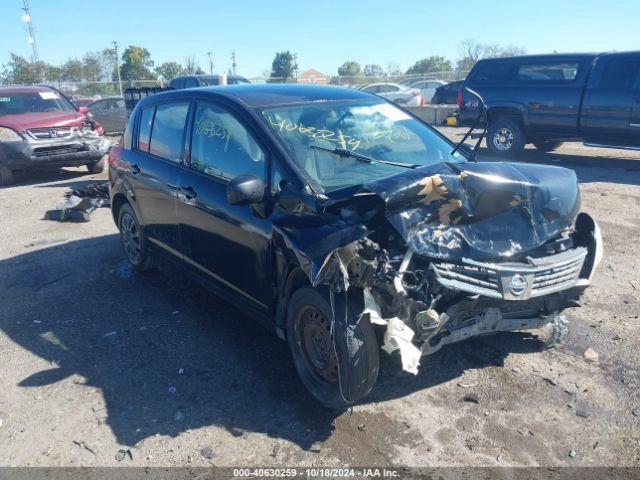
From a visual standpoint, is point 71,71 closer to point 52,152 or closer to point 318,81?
point 318,81

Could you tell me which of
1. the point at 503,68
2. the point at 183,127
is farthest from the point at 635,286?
the point at 503,68

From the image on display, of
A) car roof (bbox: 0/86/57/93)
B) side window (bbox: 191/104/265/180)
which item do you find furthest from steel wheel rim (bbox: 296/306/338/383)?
car roof (bbox: 0/86/57/93)

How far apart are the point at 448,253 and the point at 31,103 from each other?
11469 mm

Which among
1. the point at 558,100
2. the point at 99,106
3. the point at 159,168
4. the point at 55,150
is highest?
the point at 558,100

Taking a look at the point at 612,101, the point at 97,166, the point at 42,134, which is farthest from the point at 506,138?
the point at 42,134

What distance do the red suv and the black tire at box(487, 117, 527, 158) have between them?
834 centimetres

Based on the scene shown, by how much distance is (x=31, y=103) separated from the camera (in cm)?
1193

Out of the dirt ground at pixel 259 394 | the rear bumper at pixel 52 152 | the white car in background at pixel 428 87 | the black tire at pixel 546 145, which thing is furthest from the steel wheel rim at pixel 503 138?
the white car in background at pixel 428 87

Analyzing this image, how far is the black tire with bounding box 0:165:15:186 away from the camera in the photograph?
1118cm

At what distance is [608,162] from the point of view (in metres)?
11.8

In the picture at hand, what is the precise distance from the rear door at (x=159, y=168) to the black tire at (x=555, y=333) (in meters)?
3.08

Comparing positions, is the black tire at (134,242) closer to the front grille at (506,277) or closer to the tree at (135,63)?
the front grille at (506,277)

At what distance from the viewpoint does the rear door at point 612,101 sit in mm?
10469

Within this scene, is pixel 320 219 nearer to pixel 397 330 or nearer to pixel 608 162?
pixel 397 330
